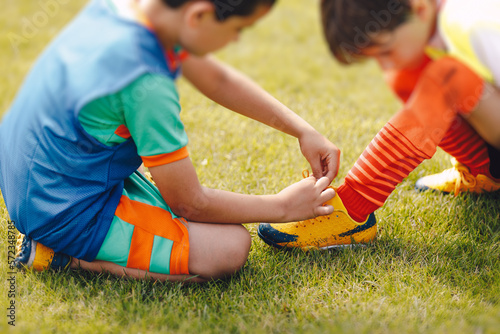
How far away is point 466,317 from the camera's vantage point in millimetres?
1173

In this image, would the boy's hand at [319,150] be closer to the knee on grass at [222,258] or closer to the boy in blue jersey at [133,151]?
the boy in blue jersey at [133,151]

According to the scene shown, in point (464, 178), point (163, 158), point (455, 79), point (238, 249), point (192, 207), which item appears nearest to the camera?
point (455, 79)

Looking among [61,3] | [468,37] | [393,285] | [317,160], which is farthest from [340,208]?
[61,3]

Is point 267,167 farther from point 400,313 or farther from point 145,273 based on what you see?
point 400,313

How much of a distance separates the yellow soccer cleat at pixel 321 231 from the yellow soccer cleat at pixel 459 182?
0.39 m

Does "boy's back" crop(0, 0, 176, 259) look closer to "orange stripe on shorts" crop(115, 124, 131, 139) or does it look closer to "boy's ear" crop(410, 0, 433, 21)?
"orange stripe on shorts" crop(115, 124, 131, 139)

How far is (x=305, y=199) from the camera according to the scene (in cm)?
135

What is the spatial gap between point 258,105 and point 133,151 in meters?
0.39

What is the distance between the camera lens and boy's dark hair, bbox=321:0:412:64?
0.99 metres

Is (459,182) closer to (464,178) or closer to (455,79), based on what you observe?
(464,178)

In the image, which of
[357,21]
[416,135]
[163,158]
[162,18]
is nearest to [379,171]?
[416,135]

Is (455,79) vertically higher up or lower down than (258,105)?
higher up

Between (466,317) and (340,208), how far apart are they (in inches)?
18.4

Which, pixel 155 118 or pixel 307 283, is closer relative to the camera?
pixel 155 118
